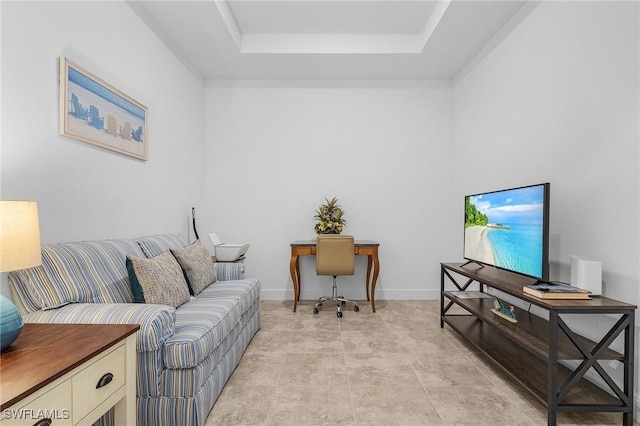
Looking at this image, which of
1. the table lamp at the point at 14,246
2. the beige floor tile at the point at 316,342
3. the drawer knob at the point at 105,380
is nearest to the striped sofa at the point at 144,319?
the drawer knob at the point at 105,380

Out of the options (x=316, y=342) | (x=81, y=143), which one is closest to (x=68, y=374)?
(x=81, y=143)

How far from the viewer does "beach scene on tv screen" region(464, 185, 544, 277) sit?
213 centimetres

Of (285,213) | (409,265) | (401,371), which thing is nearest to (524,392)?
(401,371)

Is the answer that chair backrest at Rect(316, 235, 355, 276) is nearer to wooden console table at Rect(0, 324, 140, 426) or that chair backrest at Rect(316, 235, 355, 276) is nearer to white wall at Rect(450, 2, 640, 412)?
white wall at Rect(450, 2, 640, 412)

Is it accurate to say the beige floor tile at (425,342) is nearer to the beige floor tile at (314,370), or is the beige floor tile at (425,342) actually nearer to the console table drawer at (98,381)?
the beige floor tile at (314,370)

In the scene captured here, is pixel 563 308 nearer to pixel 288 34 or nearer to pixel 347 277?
pixel 347 277

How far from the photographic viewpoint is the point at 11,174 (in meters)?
1.67

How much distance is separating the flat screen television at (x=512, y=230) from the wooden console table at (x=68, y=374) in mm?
2300

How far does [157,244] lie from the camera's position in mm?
2643

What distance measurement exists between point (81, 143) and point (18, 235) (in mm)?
1189

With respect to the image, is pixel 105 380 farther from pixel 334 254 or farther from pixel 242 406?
pixel 334 254

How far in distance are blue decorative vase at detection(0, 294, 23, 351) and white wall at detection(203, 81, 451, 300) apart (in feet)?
10.7

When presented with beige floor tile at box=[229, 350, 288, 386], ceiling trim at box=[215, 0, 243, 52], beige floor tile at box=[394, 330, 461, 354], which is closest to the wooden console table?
beige floor tile at box=[229, 350, 288, 386]

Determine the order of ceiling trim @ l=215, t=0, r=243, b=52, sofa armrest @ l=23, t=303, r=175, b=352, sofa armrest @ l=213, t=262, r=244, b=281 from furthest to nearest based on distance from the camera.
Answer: sofa armrest @ l=213, t=262, r=244, b=281 < ceiling trim @ l=215, t=0, r=243, b=52 < sofa armrest @ l=23, t=303, r=175, b=352
